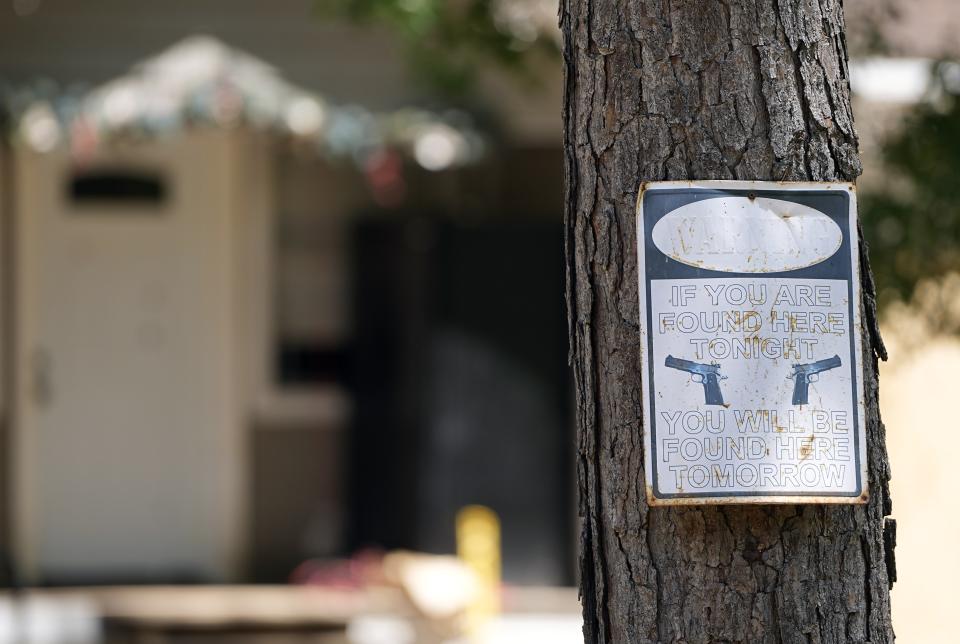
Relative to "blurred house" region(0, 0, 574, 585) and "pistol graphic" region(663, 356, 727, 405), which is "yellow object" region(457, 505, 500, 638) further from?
"pistol graphic" region(663, 356, 727, 405)

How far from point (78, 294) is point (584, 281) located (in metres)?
6.55

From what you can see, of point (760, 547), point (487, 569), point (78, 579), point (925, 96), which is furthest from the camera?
point (78, 579)

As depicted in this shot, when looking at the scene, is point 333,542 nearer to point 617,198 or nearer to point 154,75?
point 154,75

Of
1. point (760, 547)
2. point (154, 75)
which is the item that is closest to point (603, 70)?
point (760, 547)

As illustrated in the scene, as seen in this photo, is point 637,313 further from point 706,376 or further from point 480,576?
point 480,576

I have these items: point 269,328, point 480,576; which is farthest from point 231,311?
point 480,576

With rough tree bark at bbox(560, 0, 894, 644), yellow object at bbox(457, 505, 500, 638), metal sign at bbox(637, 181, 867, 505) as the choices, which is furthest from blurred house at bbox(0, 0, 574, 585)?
metal sign at bbox(637, 181, 867, 505)

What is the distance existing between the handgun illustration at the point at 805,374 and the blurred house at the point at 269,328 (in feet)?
18.5

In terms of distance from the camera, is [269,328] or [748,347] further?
[269,328]

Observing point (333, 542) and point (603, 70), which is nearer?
point (603, 70)

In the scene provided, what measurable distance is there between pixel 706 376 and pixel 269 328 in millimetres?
6453

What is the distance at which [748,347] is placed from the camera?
1.72 meters

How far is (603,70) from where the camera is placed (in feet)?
6.05

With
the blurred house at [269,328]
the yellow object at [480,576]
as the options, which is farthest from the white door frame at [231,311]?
the yellow object at [480,576]
